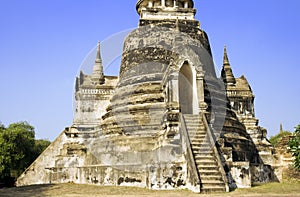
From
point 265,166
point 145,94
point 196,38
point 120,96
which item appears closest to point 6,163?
point 120,96

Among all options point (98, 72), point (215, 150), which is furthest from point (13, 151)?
point (215, 150)

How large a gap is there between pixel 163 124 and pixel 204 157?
2.44 metres

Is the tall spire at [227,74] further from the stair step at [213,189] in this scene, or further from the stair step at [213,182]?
the stair step at [213,189]

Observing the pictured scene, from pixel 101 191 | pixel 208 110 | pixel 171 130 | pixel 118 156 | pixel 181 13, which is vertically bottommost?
pixel 101 191

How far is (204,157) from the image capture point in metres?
13.6

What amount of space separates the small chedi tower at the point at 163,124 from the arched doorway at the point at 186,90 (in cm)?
5

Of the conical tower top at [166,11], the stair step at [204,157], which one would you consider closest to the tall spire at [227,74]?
the conical tower top at [166,11]

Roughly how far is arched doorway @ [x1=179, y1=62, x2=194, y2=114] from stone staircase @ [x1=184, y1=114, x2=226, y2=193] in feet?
4.30

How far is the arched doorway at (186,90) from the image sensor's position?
16.9 metres

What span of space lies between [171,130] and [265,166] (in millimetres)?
5236

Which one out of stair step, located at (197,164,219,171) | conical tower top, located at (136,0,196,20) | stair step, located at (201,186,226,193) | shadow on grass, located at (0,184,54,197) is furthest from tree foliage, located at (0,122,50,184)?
stair step, located at (201,186,226,193)

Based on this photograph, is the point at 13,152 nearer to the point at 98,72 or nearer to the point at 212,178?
the point at 98,72

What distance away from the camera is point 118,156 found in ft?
51.1

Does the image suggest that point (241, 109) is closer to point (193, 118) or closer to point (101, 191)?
point (193, 118)
